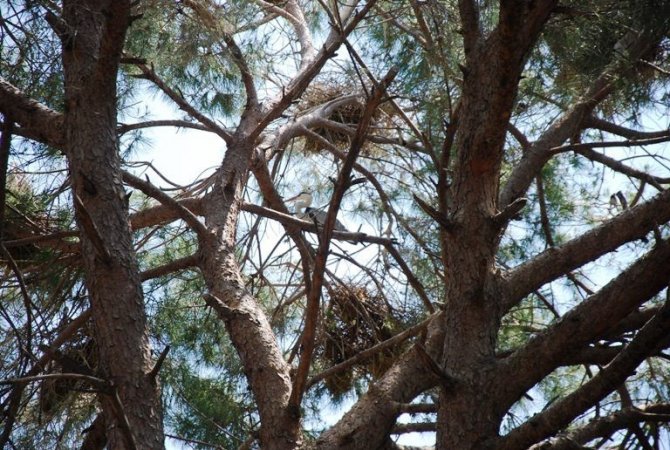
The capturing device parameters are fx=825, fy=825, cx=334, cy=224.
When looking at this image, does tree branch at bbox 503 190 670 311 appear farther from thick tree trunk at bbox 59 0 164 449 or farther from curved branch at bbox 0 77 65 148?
curved branch at bbox 0 77 65 148

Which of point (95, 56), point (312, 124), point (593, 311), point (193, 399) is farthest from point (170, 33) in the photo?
point (593, 311)

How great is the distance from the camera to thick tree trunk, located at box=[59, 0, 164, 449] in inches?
88.0

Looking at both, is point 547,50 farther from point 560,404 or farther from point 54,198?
point 54,198

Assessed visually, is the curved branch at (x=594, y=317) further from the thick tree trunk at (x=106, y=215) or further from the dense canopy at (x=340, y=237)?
the thick tree trunk at (x=106, y=215)

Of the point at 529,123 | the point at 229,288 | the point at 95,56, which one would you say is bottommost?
the point at 229,288

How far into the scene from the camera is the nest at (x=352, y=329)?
3.83 metres

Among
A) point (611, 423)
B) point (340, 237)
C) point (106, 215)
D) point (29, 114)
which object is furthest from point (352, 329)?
point (611, 423)

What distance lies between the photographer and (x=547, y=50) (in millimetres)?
3422

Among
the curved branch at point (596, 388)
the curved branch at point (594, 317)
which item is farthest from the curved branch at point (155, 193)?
the curved branch at point (596, 388)

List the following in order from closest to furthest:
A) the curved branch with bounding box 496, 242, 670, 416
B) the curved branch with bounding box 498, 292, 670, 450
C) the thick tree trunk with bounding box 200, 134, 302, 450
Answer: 1. the curved branch with bounding box 498, 292, 670, 450
2. the curved branch with bounding box 496, 242, 670, 416
3. the thick tree trunk with bounding box 200, 134, 302, 450

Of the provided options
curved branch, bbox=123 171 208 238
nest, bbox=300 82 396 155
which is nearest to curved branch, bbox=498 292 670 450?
curved branch, bbox=123 171 208 238

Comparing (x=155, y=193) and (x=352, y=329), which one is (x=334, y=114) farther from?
(x=155, y=193)

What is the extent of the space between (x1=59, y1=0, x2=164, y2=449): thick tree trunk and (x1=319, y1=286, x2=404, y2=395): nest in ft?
5.02

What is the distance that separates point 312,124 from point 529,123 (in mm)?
1083
